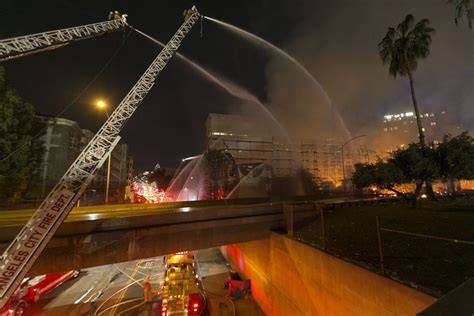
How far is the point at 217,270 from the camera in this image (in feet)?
72.0

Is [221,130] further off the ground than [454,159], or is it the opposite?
[221,130]

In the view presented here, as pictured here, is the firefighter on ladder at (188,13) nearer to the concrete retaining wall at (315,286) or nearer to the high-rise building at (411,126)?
the concrete retaining wall at (315,286)

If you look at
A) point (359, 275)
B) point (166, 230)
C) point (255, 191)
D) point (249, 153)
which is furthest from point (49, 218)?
point (249, 153)

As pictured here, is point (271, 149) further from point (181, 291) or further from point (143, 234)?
point (143, 234)

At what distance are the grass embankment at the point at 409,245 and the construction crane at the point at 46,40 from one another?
74.0 ft

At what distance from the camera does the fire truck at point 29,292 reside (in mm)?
11447

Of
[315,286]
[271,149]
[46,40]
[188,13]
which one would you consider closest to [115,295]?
[315,286]

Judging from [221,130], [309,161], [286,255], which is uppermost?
[221,130]

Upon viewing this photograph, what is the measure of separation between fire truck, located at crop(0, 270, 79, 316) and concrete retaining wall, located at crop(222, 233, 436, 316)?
12.6m

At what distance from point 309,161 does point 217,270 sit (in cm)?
4828

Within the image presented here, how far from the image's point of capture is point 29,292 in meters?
13.6

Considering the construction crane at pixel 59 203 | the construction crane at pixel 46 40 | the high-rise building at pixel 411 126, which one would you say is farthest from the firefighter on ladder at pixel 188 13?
the high-rise building at pixel 411 126

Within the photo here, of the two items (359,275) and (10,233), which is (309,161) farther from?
(10,233)

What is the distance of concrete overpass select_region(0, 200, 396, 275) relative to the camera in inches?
380
